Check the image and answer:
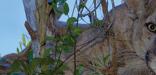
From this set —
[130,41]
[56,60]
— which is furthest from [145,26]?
[56,60]

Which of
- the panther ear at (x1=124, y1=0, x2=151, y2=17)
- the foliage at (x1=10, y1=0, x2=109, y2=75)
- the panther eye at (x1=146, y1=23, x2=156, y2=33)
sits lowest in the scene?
the foliage at (x1=10, y1=0, x2=109, y2=75)

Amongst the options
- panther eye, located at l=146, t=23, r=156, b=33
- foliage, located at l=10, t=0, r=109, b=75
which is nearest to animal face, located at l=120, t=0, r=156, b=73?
panther eye, located at l=146, t=23, r=156, b=33

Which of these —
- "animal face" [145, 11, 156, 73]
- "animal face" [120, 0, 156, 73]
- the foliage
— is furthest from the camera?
"animal face" [120, 0, 156, 73]

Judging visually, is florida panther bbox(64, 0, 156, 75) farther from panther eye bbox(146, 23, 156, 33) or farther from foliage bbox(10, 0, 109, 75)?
foliage bbox(10, 0, 109, 75)

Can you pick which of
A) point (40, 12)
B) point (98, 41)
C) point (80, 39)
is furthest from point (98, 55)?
point (40, 12)

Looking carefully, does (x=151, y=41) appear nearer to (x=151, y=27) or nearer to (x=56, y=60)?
(x=151, y=27)

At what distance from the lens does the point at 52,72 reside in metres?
1.42

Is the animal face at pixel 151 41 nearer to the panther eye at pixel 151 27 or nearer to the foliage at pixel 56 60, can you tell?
the panther eye at pixel 151 27

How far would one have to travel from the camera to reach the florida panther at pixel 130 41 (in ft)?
7.95

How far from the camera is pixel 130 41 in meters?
2.79

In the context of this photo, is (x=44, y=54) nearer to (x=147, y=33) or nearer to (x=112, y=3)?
(x=112, y=3)

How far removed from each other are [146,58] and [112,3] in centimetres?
48

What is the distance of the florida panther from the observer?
242 cm

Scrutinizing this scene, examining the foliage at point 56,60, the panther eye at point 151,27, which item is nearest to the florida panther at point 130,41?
the panther eye at point 151,27
